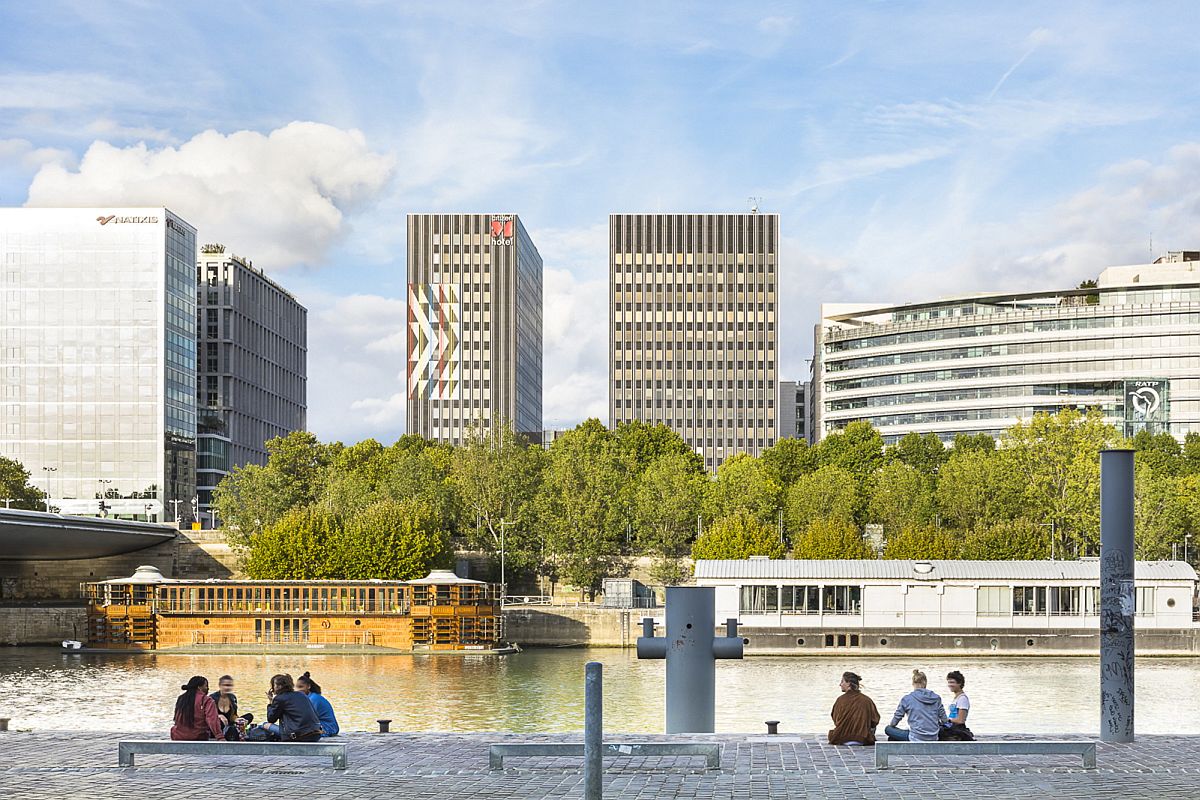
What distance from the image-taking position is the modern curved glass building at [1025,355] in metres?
167

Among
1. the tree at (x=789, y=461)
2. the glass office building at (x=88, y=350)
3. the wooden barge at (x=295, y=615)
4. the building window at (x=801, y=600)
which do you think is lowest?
the wooden barge at (x=295, y=615)

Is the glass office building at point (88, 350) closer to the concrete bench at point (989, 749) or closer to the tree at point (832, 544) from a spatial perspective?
the tree at point (832, 544)

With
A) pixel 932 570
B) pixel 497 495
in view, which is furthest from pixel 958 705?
pixel 497 495

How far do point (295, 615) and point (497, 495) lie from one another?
25.9 metres

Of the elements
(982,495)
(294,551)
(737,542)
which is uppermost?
(982,495)

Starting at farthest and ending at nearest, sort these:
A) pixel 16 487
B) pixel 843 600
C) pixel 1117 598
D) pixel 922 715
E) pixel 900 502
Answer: pixel 16 487 → pixel 900 502 → pixel 843 600 → pixel 1117 598 → pixel 922 715

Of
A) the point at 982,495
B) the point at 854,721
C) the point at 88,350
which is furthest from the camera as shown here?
the point at 88,350

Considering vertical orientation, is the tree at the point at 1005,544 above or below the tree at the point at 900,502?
below

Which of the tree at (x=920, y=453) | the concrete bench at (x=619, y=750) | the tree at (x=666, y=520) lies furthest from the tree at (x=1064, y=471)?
the concrete bench at (x=619, y=750)

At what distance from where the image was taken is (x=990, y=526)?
355ft

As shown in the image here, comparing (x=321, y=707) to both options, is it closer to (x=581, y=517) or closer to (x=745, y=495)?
(x=581, y=517)

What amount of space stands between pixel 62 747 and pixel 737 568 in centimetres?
6838

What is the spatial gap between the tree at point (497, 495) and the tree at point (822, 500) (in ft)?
72.2

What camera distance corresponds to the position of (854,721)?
78.9ft
